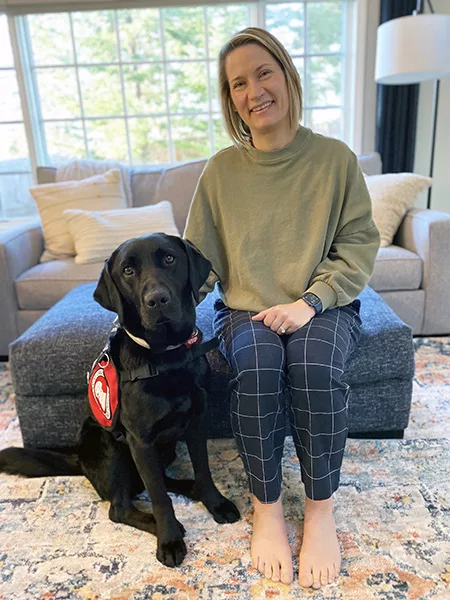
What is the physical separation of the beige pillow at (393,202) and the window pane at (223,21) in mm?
1440

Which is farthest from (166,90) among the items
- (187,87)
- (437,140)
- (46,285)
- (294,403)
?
(294,403)

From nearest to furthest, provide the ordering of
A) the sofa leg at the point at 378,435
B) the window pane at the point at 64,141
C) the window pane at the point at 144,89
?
the sofa leg at the point at 378,435 < the window pane at the point at 144,89 < the window pane at the point at 64,141

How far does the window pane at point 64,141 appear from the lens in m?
2.98

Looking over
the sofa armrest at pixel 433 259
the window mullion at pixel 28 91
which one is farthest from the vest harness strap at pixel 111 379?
the window mullion at pixel 28 91

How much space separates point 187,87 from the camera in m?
2.92

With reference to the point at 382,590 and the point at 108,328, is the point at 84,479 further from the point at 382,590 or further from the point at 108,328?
the point at 382,590

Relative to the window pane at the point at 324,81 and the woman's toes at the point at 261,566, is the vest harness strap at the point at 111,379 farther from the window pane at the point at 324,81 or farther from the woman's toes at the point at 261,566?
the window pane at the point at 324,81

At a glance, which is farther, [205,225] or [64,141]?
[64,141]

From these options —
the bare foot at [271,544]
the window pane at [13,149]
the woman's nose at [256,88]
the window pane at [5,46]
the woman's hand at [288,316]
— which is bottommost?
the bare foot at [271,544]

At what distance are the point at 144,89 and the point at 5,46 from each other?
0.91 metres

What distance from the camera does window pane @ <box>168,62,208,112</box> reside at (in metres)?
2.88

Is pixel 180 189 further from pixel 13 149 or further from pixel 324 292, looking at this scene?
pixel 324 292

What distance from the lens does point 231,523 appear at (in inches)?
44.2

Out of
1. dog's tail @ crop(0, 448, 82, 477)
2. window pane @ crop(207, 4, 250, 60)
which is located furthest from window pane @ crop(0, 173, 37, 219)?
dog's tail @ crop(0, 448, 82, 477)
